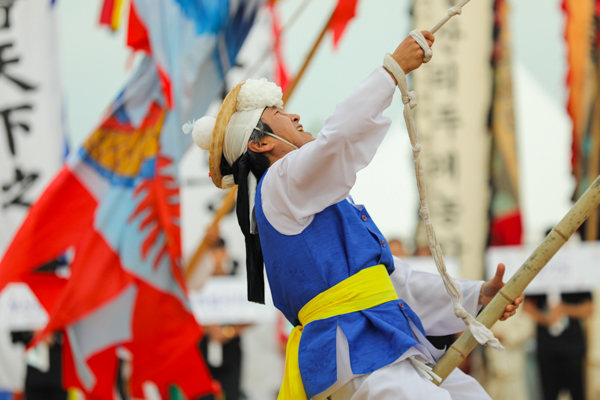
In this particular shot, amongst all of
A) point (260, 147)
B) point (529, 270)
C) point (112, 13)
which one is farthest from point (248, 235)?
point (112, 13)

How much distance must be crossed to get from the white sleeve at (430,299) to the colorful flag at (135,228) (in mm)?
2510

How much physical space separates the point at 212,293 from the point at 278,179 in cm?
419

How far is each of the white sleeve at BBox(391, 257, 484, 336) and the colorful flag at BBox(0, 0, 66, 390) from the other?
4.83 m

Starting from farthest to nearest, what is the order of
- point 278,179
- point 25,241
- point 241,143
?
point 25,241 < point 241,143 < point 278,179

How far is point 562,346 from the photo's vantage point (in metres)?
5.35

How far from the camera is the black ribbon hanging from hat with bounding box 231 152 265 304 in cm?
190

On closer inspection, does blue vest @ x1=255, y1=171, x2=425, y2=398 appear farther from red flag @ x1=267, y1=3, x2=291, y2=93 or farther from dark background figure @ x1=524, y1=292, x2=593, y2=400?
red flag @ x1=267, y1=3, x2=291, y2=93

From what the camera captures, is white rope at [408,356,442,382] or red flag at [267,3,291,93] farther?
red flag at [267,3,291,93]

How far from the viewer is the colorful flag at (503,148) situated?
5.82 m

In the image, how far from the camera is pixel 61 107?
241 inches

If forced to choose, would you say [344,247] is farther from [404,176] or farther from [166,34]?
[404,176]

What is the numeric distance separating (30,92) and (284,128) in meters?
4.98

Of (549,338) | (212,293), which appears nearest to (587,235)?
(549,338)

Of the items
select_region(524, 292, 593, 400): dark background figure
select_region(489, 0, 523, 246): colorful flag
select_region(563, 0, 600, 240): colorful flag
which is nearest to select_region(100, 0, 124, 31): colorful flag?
select_region(489, 0, 523, 246): colorful flag
